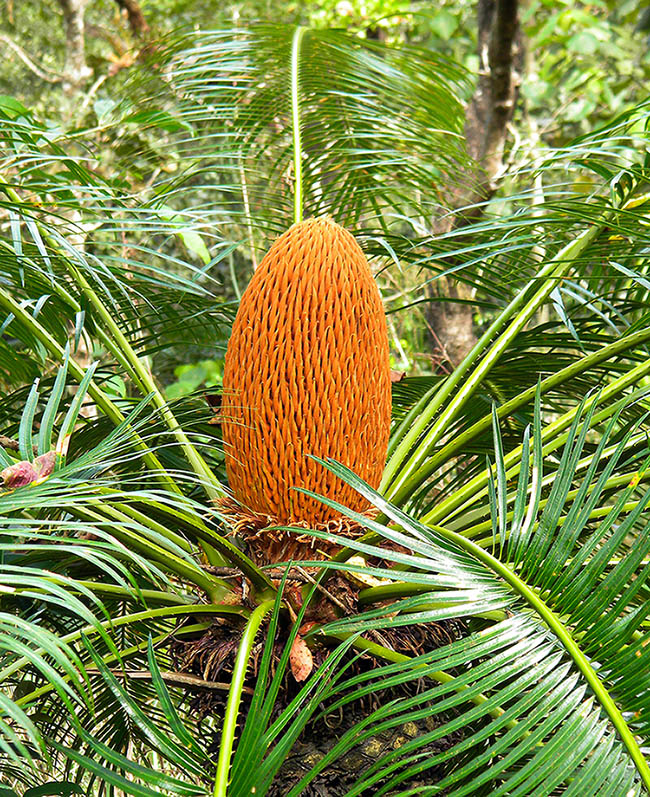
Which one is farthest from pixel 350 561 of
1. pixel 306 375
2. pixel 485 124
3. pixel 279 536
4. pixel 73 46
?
pixel 73 46

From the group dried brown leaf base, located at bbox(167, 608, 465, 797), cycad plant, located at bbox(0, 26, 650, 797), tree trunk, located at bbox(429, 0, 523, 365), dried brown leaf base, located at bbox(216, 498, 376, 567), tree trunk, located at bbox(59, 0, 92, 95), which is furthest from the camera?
tree trunk, located at bbox(59, 0, 92, 95)

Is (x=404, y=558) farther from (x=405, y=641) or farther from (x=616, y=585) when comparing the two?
(x=405, y=641)

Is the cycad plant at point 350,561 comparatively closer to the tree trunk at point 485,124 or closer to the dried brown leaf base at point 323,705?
the dried brown leaf base at point 323,705

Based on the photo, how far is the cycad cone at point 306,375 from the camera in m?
1.25

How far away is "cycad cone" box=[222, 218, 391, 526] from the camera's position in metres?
1.25

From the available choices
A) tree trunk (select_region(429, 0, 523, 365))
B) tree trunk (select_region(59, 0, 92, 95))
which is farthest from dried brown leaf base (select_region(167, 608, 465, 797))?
tree trunk (select_region(59, 0, 92, 95))

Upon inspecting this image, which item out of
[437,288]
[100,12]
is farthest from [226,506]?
[100,12]

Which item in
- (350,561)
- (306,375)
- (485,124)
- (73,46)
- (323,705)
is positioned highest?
(73,46)

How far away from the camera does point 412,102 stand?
7.14ft

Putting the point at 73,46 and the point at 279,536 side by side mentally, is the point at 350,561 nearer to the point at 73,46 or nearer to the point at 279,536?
the point at 279,536

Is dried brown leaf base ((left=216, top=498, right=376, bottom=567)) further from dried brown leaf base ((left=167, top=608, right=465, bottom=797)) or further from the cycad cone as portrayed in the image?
dried brown leaf base ((left=167, top=608, right=465, bottom=797))

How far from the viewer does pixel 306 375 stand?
1.25 m

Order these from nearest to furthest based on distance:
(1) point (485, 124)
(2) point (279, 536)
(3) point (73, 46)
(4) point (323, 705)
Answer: (4) point (323, 705), (2) point (279, 536), (1) point (485, 124), (3) point (73, 46)

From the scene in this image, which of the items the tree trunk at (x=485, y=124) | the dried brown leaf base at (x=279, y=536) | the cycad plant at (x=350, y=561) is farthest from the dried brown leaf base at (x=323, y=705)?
the tree trunk at (x=485, y=124)
